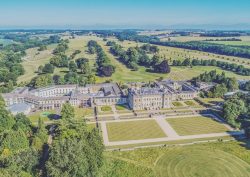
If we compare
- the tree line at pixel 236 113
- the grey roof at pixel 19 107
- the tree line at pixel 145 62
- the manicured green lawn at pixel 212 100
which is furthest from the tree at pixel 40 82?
the tree line at pixel 236 113

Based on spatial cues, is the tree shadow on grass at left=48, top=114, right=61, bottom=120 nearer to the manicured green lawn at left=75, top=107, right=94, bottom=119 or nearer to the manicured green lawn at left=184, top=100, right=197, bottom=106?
the manicured green lawn at left=75, top=107, right=94, bottom=119

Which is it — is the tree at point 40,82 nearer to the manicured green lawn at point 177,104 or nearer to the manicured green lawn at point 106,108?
the manicured green lawn at point 106,108

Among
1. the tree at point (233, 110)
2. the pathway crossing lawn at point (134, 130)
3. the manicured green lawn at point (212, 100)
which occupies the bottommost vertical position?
the pathway crossing lawn at point (134, 130)

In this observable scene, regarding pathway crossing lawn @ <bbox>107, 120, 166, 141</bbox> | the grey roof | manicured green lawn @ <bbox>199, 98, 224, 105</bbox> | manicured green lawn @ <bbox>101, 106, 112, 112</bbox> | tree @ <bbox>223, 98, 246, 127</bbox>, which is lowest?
pathway crossing lawn @ <bbox>107, 120, 166, 141</bbox>

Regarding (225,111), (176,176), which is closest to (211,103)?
(225,111)

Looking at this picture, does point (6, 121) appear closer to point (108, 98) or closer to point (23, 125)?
point (23, 125)

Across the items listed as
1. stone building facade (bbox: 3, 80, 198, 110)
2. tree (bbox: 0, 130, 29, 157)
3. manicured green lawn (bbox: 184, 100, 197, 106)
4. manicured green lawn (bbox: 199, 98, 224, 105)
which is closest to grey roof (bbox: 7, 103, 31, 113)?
stone building facade (bbox: 3, 80, 198, 110)

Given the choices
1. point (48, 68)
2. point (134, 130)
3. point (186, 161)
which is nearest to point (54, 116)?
point (134, 130)
